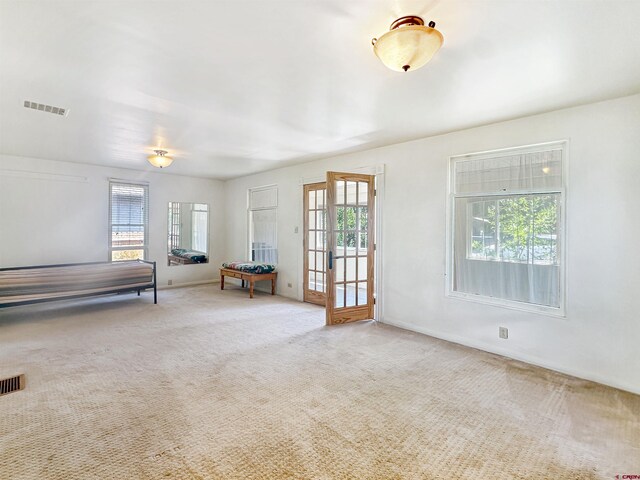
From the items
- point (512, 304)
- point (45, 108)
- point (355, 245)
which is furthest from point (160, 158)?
point (512, 304)

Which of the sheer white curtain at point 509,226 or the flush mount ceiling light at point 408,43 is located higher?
the flush mount ceiling light at point 408,43

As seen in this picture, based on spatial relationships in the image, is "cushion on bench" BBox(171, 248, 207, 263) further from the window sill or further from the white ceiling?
the window sill

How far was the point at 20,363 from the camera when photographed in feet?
10.1

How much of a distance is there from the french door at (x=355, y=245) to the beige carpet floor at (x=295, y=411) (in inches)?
28.3

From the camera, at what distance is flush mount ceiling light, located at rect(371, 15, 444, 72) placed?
1674mm

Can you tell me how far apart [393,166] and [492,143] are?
4.17 ft

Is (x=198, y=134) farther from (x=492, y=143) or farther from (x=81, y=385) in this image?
(x=492, y=143)

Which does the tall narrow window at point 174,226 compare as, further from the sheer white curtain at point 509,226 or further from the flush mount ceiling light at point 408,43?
the flush mount ceiling light at point 408,43

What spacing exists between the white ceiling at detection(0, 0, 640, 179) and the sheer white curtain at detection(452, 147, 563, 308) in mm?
532

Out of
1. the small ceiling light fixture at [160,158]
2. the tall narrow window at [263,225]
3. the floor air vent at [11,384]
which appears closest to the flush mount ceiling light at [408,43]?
the floor air vent at [11,384]

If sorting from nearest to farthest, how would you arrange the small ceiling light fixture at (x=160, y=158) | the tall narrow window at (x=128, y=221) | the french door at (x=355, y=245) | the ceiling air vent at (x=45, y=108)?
the ceiling air vent at (x=45, y=108), the french door at (x=355, y=245), the small ceiling light fixture at (x=160, y=158), the tall narrow window at (x=128, y=221)

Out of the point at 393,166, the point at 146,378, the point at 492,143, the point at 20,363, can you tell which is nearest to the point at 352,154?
the point at 393,166

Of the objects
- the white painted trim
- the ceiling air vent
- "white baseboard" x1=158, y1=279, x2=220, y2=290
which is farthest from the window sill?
the white painted trim

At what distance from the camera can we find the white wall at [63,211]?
17.1 ft
